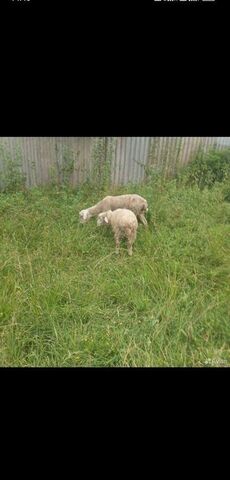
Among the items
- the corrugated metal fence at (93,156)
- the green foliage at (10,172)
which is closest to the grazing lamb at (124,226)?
the corrugated metal fence at (93,156)

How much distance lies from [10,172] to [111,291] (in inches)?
147

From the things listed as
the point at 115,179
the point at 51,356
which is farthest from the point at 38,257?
the point at 115,179

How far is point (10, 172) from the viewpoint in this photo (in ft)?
17.5

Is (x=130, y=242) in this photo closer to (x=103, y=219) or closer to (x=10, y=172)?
(x=103, y=219)

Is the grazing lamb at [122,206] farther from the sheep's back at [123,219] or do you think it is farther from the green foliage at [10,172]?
the green foliage at [10,172]

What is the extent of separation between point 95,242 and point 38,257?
0.78m

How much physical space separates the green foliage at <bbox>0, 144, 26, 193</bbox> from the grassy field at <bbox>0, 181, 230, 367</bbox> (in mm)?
Result: 1060

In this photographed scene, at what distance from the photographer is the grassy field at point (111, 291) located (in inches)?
85.2

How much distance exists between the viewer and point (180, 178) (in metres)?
6.07

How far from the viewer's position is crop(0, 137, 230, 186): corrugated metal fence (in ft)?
18.0

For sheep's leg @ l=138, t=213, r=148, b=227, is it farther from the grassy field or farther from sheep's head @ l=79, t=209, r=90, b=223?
sheep's head @ l=79, t=209, r=90, b=223

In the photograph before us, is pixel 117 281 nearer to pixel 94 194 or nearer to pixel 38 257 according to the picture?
pixel 38 257

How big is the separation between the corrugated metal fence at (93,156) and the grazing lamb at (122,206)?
1735 millimetres

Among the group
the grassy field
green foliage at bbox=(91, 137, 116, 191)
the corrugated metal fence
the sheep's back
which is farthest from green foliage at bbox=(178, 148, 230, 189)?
the sheep's back
